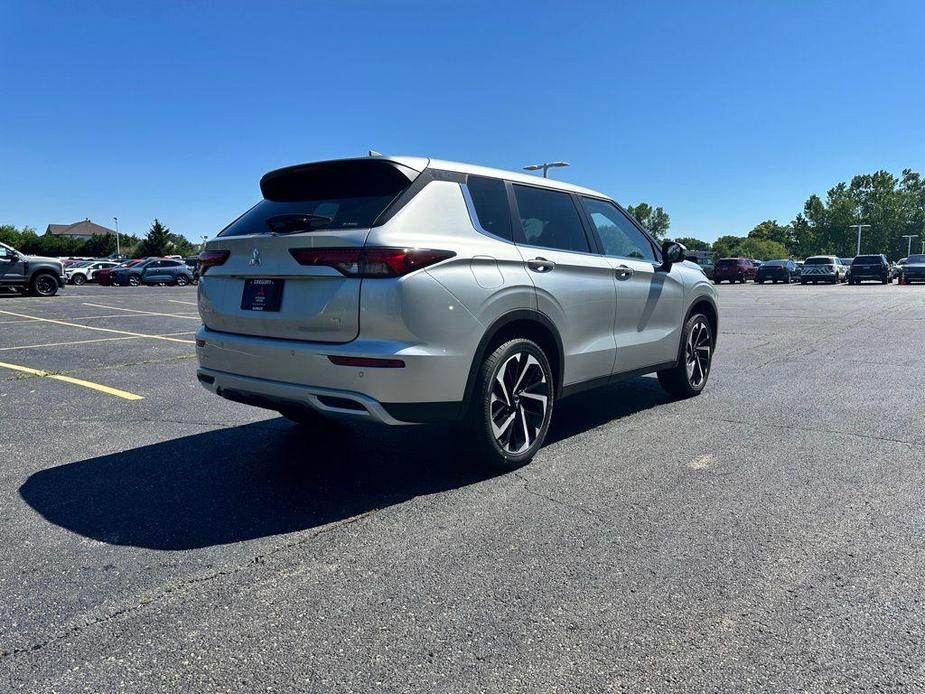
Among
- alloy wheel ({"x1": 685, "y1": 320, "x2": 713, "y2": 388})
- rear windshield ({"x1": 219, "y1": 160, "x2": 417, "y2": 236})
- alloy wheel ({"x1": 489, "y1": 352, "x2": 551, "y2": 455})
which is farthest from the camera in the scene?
alloy wheel ({"x1": 685, "y1": 320, "x2": 713, "y2": 388})

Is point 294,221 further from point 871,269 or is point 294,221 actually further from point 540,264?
point 871,269

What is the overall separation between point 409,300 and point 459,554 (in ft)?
4.08

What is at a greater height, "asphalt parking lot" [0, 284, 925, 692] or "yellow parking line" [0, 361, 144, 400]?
"yellow parking line" [0, 361, 144, 400]

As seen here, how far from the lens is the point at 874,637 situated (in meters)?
2.25

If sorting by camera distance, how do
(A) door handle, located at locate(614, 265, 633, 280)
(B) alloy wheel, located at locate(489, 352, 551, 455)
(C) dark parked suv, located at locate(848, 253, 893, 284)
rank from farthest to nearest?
(C) dark parked suv, located at locate(848, 253, 893, 284)
(A) door handle, located at locate(614, 265, 633, 280)
(B) alloy wheel, located at locate(489, 352, 551, 455)

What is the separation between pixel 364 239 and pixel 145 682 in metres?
2.10

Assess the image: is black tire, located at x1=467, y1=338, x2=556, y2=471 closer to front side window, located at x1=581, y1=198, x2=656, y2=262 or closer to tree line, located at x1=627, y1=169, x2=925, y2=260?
front side window, located at x1=581, y1=198, x2=656, y2=262

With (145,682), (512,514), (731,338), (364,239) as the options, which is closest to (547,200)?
(364,239)

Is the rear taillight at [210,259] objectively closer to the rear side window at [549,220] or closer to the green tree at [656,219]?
the rear side window at [549,220]

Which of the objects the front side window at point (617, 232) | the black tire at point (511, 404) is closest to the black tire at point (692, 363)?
the front side window at point (617, 232)

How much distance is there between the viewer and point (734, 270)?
1859 inches

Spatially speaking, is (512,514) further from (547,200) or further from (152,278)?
(152,278)

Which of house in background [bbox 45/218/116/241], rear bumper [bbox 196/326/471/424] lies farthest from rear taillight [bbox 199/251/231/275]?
house in background [bbox 45/218/116/241]

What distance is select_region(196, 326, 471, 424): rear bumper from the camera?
3.30 m
